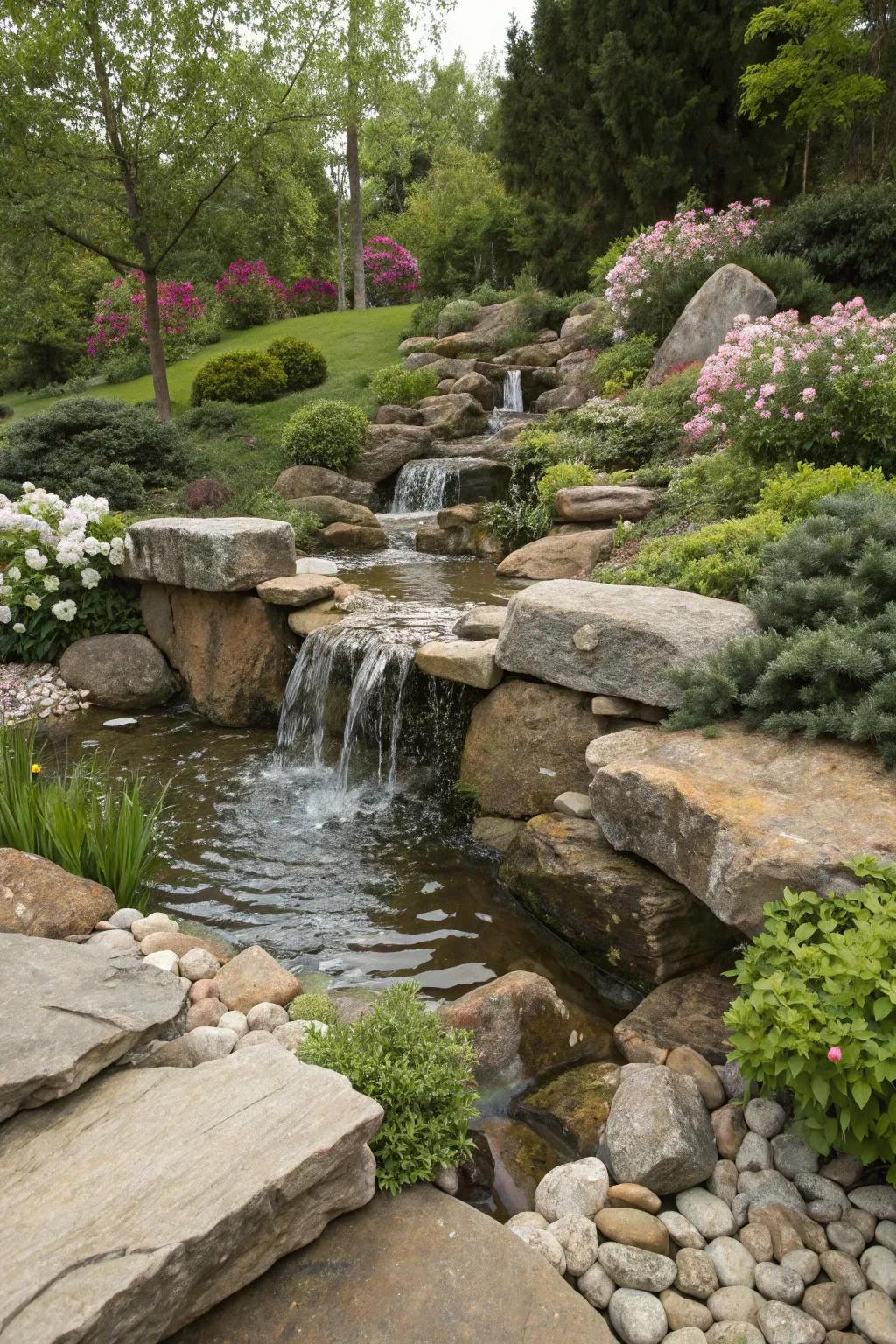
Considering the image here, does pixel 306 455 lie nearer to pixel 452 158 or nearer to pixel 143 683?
pixel 143 683

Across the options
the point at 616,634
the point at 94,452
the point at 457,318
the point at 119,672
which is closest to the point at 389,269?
the point at 457,318

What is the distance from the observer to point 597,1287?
2393 millimetres

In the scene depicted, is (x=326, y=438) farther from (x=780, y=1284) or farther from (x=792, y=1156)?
(x=780, y=1284)

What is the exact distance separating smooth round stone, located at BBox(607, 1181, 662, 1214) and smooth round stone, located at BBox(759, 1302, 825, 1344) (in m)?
0.40

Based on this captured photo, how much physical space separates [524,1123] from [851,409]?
5238 mm

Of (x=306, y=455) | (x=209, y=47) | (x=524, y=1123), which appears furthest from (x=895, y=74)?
(x=524, y=1123)

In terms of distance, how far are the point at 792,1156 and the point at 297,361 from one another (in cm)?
1803

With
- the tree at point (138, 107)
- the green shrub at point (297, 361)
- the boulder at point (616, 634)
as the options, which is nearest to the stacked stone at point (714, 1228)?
the boulder at point (616, 634)

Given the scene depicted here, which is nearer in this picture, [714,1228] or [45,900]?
[714,1228]

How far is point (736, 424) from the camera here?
676 cm

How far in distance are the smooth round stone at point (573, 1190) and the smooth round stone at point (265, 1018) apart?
108 centimetres

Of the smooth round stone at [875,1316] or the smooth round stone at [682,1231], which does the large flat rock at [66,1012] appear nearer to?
the smooth round stone at [682,1231]

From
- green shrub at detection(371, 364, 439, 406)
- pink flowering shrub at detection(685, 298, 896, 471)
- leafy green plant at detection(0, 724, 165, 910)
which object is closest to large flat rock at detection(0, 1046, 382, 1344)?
leafy green plant at detection(0, 724, 165, 910)

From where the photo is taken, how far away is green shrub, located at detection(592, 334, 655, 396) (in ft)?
38.6
